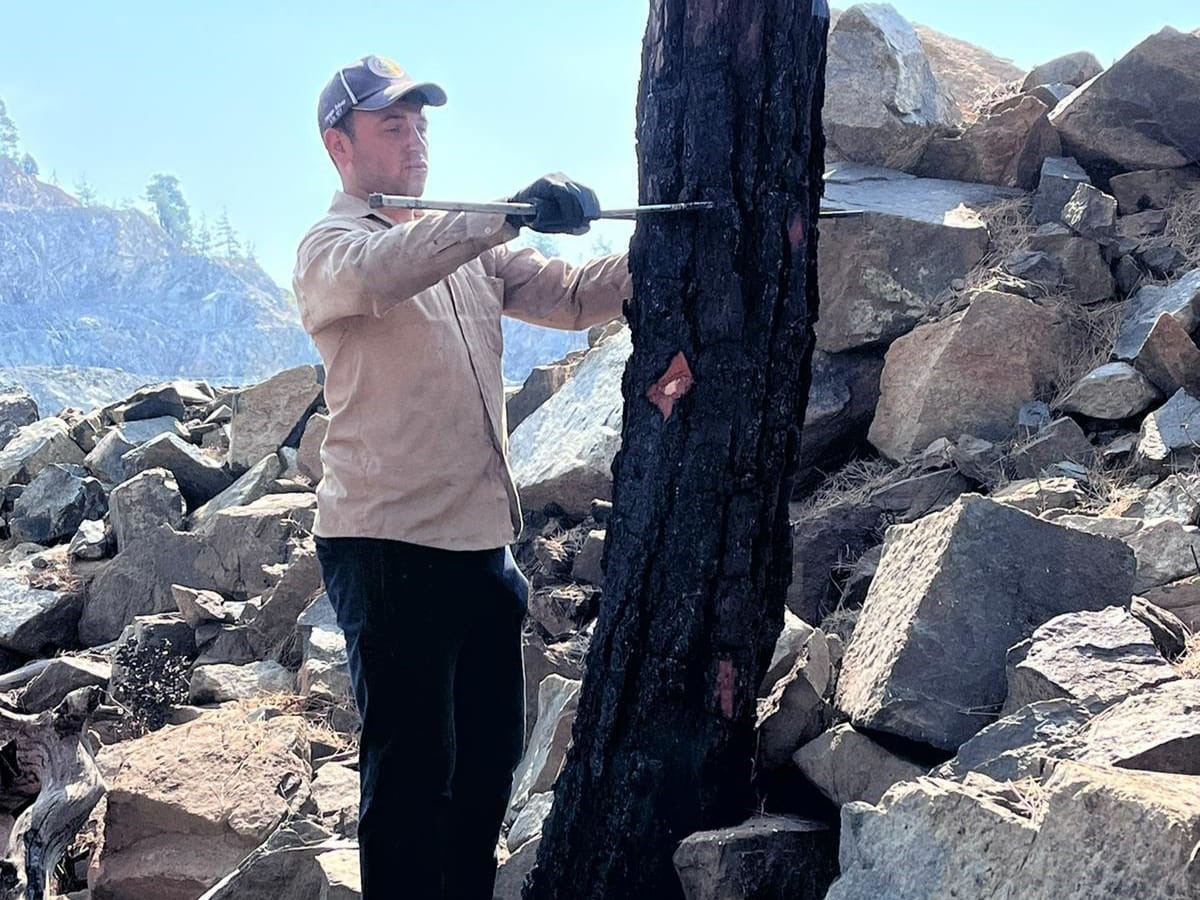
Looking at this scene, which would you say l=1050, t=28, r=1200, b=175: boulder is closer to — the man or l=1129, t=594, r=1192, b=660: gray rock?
l=1129, t=594, r=1192, b=660: gray rock

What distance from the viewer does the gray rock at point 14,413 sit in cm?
1179

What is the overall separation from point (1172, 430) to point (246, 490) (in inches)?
234

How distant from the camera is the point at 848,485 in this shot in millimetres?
5242

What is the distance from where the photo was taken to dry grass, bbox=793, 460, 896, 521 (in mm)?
5012

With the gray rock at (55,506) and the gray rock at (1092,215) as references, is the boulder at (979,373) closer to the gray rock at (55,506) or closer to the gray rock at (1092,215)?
the gray rock at (1092,215)

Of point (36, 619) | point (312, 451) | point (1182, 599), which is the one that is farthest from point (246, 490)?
point (1182, 599)

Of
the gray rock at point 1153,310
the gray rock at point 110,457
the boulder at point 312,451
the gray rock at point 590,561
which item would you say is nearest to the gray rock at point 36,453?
the gray rock at point 110,457

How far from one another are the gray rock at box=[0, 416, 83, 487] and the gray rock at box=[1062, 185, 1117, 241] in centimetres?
824

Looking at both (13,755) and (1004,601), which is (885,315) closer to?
(1004,601)

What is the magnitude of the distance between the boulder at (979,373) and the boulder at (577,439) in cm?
150

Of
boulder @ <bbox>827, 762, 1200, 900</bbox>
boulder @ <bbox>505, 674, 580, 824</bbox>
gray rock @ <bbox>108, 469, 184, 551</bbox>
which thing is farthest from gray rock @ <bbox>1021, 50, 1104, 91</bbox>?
gray rock @ <bbox>108, 469, 184, 551</bbox>

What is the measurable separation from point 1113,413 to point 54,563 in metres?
6.90

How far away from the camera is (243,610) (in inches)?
256

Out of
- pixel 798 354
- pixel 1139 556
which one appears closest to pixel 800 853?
pixel 798 354
